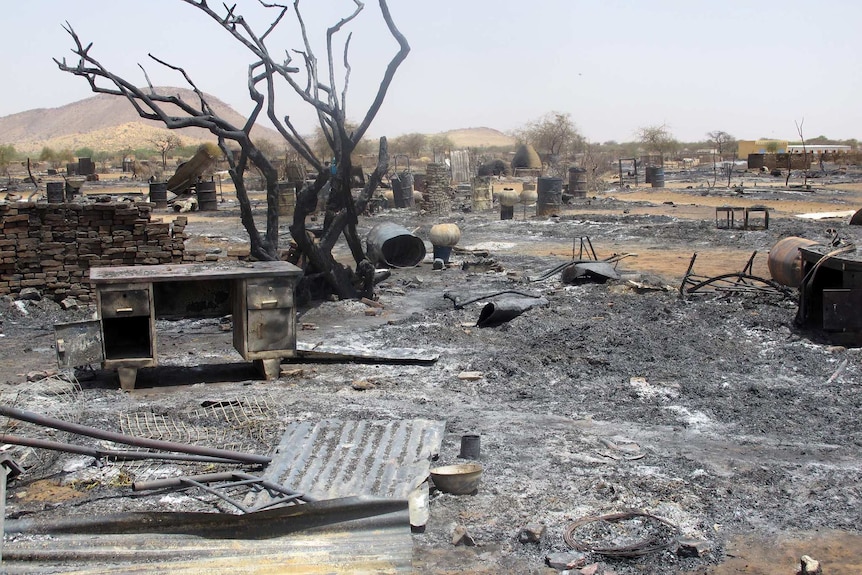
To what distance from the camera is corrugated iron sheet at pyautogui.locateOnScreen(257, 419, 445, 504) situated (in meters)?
5.50

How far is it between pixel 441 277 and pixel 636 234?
727 centimetres

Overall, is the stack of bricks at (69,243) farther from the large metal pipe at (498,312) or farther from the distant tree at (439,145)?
the distant tree at (439,145)

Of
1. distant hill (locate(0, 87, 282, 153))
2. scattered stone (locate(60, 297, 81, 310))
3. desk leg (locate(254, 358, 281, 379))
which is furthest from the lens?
distant hill (locate(0, 87, 282, 153))

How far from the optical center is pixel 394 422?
6.68 m

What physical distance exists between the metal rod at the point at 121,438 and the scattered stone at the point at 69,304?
22.7 feet

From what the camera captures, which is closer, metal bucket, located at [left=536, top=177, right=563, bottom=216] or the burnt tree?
the burnt tree

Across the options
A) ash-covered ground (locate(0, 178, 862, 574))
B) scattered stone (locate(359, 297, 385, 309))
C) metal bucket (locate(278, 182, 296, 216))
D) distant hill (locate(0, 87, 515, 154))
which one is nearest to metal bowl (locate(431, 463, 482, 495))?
ash-covered ground (locate(0, 178, 862, 574))

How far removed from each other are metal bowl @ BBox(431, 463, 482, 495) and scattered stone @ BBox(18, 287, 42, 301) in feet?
27.5

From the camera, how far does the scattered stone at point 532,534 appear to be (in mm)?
4820

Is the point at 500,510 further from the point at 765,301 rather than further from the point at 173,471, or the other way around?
the point at 765,301

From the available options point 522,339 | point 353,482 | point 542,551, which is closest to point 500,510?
point 542,551

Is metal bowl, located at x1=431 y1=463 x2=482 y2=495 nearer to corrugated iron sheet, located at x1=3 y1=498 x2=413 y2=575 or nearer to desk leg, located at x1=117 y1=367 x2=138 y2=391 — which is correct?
corrugated iron sheet, located at x1=3 y1=498 x2=413 y2=575

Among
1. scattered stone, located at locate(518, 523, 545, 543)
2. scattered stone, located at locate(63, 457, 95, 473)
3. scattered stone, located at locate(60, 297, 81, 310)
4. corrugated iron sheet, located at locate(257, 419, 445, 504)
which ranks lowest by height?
scattered stone, located at locate(518, 523, 545, 543)

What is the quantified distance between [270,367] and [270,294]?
2.22ft
